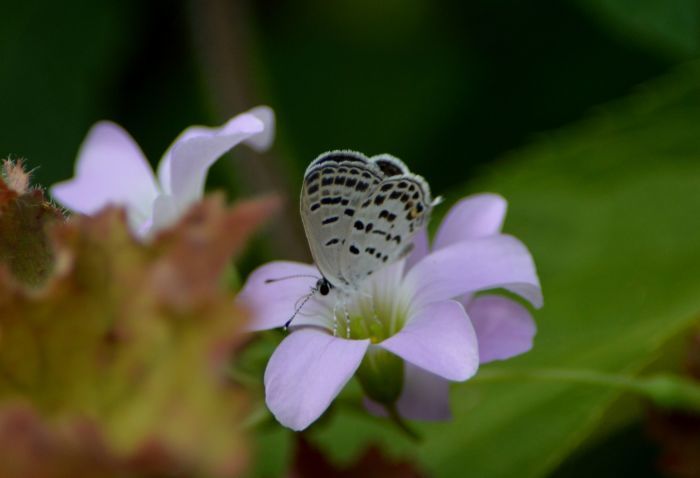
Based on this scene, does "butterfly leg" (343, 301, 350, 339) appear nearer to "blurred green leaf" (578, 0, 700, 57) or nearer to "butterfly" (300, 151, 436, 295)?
"butterfly" (300, 151, 436, 295)

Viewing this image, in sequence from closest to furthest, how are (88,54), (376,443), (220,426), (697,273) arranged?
1. (220,426)
2. (376,443)
3. (697,273)
4. (88,54)

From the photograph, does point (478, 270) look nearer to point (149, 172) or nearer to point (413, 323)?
point (413, 323)

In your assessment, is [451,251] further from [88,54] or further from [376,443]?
[88,54]

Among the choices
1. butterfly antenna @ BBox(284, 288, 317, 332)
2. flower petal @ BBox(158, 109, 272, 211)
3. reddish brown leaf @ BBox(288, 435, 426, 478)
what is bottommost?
reddish brown leaf @ BBox(288, 435, 426, 478)

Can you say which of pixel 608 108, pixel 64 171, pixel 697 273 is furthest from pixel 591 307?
pixel 64 171

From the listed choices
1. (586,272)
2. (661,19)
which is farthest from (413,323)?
(661,19)

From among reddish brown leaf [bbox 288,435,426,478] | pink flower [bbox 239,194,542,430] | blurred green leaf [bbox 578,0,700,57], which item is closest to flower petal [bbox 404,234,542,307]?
pink flower [bbox 239,194,542,430]

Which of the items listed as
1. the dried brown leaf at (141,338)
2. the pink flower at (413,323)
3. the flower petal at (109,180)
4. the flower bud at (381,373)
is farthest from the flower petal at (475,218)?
the dried brown leaf at (141,338)
